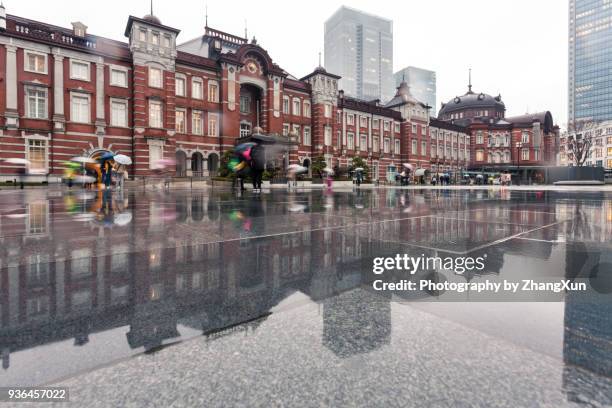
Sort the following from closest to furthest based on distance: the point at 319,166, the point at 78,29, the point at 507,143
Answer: the point at 78,29
the point at 319,166
the point at 507,143

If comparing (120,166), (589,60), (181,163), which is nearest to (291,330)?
(120,166)

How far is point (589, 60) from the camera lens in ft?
386

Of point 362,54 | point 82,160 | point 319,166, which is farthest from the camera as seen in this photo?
point 362,54

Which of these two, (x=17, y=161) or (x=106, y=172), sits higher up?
(x=17, y=161)

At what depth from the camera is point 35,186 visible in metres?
23.3

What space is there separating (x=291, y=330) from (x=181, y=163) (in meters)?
32.9

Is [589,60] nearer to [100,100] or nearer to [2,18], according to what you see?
[100,100]

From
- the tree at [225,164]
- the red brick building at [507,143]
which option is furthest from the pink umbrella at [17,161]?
the red brick building at [507,143]

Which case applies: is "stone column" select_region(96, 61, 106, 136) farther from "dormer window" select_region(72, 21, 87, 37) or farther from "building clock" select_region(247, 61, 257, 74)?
"building clock" select_region(247, 61, 257, 74)

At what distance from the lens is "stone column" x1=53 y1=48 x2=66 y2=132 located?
84.0 feet

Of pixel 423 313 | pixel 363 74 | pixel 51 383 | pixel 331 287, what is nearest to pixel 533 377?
pixel 423 313

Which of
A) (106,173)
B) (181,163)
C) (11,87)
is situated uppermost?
(11,87)

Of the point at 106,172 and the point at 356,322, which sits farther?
the point at 106,172

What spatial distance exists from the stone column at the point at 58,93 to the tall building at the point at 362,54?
493ft
